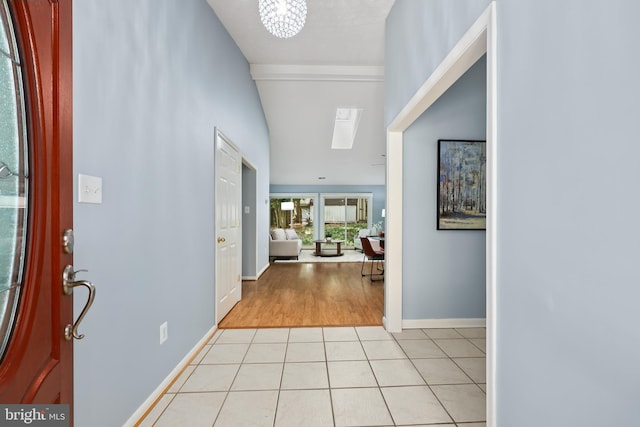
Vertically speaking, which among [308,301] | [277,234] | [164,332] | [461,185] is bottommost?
[308,301]

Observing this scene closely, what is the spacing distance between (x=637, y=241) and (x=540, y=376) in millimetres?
555

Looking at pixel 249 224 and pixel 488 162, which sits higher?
pixel 488 162

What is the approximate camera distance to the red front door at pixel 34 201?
0.71 meters

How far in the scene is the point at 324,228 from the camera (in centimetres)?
1073

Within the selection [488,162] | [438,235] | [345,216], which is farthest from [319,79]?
[345,216]

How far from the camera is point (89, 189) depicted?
1.31m

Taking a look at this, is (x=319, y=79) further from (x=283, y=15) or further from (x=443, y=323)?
(x=443, y=323)

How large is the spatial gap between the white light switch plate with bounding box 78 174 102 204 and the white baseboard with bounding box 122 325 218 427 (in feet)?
3.83

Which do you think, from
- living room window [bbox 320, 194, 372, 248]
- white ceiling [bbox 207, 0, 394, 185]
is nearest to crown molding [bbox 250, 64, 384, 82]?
white ceiling [bbox 207, 0, 394, 185]

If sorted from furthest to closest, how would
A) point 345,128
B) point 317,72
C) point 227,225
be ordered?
point 345,128
point 317,72
point 227,225

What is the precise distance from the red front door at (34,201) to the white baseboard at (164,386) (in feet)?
3.36

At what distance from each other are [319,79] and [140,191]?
3.58 meters

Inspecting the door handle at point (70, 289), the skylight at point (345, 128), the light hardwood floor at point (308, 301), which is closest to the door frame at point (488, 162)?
the light hardwood floor at point (308, 301)

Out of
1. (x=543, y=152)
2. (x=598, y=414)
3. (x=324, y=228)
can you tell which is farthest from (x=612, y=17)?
(x=324, y=228)
